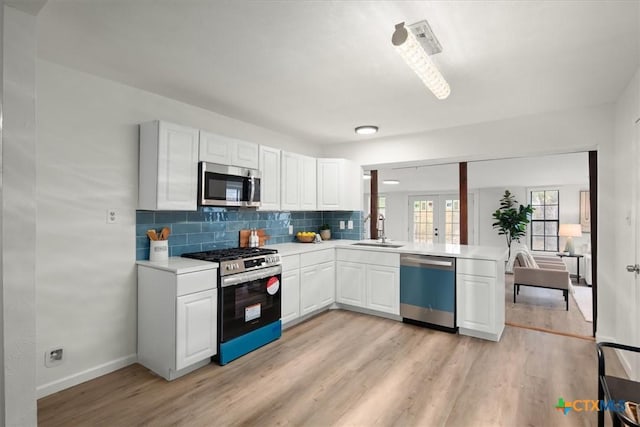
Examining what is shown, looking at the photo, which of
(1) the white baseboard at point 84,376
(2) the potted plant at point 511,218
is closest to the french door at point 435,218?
(2) the potted plant at point 511,218

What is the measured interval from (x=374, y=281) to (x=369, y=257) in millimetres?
301

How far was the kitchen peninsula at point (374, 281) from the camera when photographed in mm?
3328

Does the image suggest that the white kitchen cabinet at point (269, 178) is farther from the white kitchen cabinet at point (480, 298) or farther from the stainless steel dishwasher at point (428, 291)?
the white kitchen cabinet at point (480, 298)

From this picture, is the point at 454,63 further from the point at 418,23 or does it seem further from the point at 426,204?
the point at 426,204

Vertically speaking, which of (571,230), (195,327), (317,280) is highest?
(571,230)

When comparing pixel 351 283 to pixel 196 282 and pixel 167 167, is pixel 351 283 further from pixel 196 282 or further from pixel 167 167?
pixel 167 167

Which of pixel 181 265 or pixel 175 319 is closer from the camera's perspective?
pixel 175 319

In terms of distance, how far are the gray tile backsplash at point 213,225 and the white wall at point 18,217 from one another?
4.52ft

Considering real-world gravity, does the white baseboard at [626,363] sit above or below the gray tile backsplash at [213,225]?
below

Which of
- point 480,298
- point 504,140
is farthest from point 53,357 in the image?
point 504,140

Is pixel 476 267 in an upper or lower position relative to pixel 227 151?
lower

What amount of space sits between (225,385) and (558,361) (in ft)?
9.31

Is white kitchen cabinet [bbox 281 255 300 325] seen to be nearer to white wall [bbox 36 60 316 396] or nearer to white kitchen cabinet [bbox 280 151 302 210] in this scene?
white kitchen cabinet [bbox 280 151 302 210]

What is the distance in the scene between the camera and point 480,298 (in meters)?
3.34
